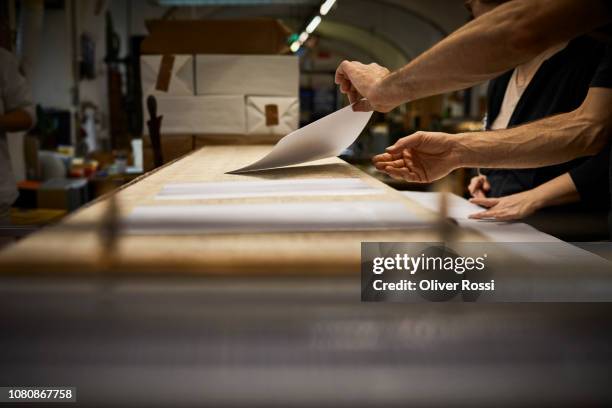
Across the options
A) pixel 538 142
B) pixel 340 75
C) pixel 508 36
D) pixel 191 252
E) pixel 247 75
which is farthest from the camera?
pixel 247 75

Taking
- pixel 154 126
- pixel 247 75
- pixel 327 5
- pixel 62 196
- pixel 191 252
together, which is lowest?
pixel 62 196

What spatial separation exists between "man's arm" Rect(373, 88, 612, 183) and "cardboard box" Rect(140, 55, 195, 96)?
2.69 feet

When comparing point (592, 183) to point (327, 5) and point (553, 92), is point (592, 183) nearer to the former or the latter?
point (553, 92)

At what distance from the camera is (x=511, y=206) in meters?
1.29

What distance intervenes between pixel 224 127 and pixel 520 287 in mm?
1362

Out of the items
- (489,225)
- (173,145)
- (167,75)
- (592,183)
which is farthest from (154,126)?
(592,183)

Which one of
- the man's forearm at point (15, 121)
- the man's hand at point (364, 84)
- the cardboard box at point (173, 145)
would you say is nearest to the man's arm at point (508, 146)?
the man's hand at point (364, 84)

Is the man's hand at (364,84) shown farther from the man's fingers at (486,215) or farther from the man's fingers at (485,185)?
the man's fingers at (485,185)

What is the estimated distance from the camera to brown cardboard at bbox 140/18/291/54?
1763 millimetres

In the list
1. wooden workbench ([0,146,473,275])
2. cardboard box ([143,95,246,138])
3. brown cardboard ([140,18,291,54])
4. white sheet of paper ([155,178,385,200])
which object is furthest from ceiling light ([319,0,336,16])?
wooden workbench ([0,146,473,275])

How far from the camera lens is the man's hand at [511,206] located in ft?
3.75

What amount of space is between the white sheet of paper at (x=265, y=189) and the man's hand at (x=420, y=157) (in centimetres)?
13

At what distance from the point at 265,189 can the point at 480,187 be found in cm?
115

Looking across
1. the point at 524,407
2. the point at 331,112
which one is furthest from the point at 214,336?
the point at 331,112
